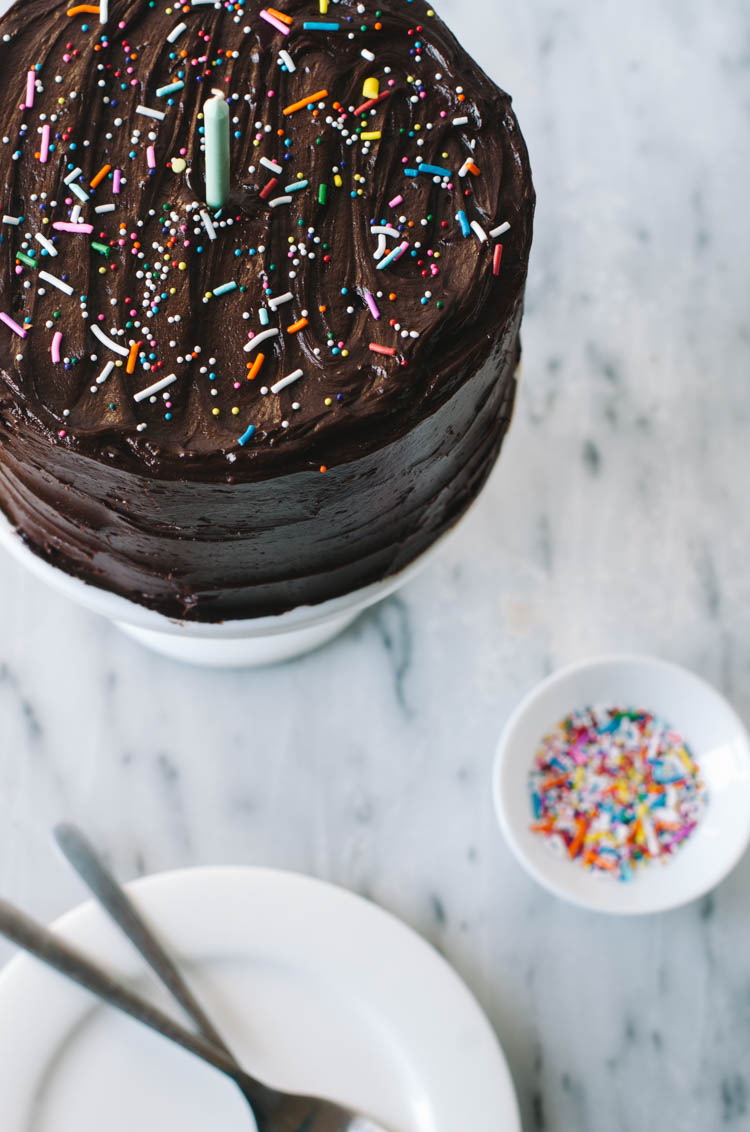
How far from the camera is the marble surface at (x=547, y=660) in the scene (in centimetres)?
167

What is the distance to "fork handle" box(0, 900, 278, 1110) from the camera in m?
1.48

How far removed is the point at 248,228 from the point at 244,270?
4 centimetres

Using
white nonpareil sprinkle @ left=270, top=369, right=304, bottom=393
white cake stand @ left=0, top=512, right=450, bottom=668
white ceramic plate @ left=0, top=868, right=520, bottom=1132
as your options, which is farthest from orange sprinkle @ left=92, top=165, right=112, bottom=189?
white ceramic plate @ left=0, top=868, right=520, bottom=1132

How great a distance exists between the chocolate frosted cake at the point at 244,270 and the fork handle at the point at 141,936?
18.2 inches

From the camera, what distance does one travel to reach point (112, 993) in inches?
58.8

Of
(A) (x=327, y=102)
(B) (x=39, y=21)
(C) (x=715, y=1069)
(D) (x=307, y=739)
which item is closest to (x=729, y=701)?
(C) (x=715, y=1069)

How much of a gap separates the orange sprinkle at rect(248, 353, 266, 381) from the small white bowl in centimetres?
72

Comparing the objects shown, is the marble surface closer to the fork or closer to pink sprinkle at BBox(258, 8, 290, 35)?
the fork

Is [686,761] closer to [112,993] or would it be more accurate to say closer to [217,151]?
[112,993]

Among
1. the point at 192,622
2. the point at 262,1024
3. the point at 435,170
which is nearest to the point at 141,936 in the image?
the point at 262,1024

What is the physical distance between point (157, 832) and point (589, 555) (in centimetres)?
72

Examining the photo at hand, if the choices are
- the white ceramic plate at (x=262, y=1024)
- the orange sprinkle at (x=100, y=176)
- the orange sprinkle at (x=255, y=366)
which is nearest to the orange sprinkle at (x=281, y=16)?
the orange sprinkle at (x=100, y=176)

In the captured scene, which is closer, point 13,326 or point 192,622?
point 13,326

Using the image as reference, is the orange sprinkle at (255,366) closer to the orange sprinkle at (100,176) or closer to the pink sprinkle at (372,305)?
the pink sprinkle at (372,305)
